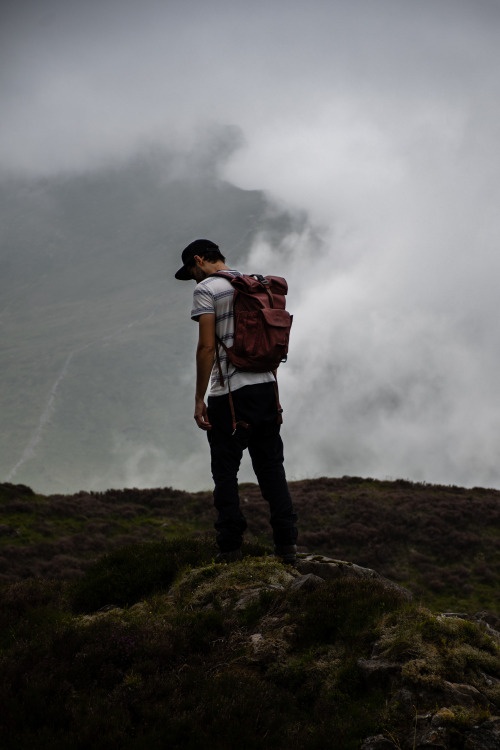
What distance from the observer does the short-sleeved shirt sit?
6246 mm

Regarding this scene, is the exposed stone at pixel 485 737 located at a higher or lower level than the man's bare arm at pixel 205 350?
lower

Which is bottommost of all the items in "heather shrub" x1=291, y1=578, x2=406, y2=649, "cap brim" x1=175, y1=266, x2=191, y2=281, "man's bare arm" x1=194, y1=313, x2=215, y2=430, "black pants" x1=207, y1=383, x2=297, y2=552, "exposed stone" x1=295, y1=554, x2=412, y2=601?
"heather shrub" x1=291, y1=578, x2=406, y2=649

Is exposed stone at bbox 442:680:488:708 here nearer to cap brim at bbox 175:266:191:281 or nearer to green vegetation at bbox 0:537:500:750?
green vegetation at bbox 0:537:500:750

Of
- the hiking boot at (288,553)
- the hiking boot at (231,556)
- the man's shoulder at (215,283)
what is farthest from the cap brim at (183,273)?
the hiking boot at (288,553)

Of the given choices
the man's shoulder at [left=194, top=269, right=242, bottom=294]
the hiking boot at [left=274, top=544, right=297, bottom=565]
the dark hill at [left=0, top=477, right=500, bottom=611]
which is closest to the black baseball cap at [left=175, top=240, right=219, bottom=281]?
the man's shoulder at [left=194, top=269, right=242, bottom=294]

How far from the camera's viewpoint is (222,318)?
6359mm

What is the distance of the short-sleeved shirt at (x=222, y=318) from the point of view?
6.25 meters

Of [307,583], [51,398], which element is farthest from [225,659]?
[51,398]

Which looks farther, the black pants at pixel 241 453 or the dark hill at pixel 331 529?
the dark hill at pixel 331 529

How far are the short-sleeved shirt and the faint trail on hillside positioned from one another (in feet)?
404

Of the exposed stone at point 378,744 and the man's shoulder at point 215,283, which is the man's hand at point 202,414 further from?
the exposed stone at point 378,744

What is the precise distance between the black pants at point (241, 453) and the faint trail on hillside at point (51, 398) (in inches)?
4831

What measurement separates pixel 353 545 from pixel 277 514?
632 inches

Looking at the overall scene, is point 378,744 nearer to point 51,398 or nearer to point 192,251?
point 192,251
